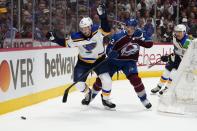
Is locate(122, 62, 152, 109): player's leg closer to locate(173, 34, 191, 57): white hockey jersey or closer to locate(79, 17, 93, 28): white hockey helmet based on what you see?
locate(79, 17, 93, 28): white hockey helmet

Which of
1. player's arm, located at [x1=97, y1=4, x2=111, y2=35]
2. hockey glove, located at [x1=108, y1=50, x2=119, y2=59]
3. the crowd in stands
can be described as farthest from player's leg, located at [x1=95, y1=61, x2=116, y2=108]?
the crowd in stands

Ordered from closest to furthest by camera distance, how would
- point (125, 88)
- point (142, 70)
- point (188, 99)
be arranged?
point (188, 99) → point (125, 88) → point (142, 70)

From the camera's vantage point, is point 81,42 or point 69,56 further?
point 69,56

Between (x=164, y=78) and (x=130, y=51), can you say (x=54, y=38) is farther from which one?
(x=164, y=78)

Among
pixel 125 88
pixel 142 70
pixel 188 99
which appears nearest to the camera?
pixel 188 99

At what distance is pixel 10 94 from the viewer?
664 centimetres

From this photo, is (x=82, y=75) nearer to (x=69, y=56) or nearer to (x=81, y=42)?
(x=81, y=42)

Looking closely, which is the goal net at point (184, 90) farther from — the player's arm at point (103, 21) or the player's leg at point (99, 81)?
the player's arm at point (103, 21)

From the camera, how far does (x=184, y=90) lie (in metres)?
6.46

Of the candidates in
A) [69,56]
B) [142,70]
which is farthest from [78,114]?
Answer: [142,70]

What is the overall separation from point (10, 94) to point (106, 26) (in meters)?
1.53

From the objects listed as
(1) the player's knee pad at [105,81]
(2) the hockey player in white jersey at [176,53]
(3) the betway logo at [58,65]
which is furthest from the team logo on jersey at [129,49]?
(3) the betway logo at [58,65]

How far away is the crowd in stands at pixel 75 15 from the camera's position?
8758mm

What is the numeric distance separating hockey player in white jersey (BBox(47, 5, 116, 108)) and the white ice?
35 centimetres
